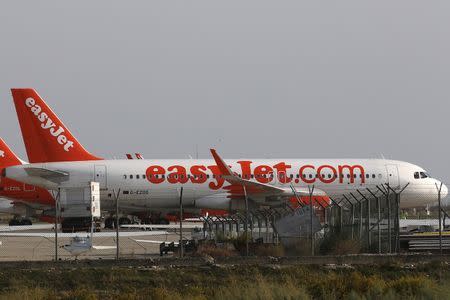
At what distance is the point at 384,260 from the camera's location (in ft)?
78.6

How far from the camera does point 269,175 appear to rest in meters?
56.3

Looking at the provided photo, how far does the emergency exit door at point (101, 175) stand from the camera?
184 ft

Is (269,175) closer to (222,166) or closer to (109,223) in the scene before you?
(222,166)

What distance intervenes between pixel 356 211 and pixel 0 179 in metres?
32.6

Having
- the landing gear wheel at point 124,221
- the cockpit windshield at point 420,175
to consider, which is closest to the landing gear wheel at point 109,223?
the landing gear wheel at point 124,221

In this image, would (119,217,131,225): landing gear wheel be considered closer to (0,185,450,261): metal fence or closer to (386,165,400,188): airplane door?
(386,165,400,188): airplane door

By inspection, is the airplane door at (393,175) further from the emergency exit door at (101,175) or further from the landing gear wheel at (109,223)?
the landing gear wheel at (109,223)

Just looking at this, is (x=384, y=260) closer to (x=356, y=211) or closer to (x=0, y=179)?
(x=356, y=211)

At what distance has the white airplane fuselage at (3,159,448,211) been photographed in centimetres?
5559

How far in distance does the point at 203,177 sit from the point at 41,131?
841 centimetres

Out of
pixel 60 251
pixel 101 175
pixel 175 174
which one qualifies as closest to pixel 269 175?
pixel 175 174

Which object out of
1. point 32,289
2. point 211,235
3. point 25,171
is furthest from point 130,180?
point 32,289

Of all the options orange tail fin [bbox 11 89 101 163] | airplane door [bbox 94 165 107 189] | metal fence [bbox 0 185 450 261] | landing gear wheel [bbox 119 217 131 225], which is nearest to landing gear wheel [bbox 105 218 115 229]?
landing gear wheel [bbox 119 217 131 225]

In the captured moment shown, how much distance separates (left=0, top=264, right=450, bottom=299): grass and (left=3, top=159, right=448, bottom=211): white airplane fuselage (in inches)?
1279
